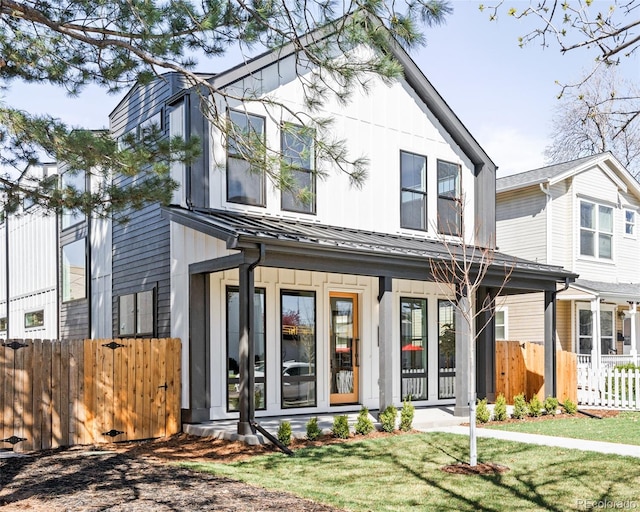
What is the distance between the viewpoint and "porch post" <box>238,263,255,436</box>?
1029 cm

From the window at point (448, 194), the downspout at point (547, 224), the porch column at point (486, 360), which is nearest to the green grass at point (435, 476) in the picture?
the porch column at point (486, 360)

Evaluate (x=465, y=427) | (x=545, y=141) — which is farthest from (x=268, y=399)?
(x=545, y=141)

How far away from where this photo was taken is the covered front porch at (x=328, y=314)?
35.0 ft

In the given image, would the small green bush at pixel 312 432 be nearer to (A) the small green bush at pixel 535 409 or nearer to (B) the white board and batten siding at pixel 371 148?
(B) the white board and batten siding at pixel 371 148

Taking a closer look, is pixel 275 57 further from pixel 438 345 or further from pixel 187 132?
pixel 438 345

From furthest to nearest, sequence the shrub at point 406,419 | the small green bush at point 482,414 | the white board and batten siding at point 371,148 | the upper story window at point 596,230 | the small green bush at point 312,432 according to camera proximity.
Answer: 1. the upper story window at point 596,230
2. the white board and batten siding at point 371,148
3. the small green bush at point 482,414
4. the shrub at point 406,419
5. the small green bush at point 312,432

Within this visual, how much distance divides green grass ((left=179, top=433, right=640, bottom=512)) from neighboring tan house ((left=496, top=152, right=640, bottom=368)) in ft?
35.5

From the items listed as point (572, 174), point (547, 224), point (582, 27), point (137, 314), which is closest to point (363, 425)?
point (137, 314)

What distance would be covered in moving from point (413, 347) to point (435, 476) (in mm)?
6896

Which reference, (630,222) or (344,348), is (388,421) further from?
(630,222)

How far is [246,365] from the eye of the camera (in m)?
10.3

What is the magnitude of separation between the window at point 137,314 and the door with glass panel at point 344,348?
11.4ft

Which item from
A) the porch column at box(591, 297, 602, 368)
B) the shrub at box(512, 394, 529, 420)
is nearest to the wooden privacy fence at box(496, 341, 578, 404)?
the shrub at box(512, 394, 529, 420)

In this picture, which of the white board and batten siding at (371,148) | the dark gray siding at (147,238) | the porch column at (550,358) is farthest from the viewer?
the porch column at (550,358)
